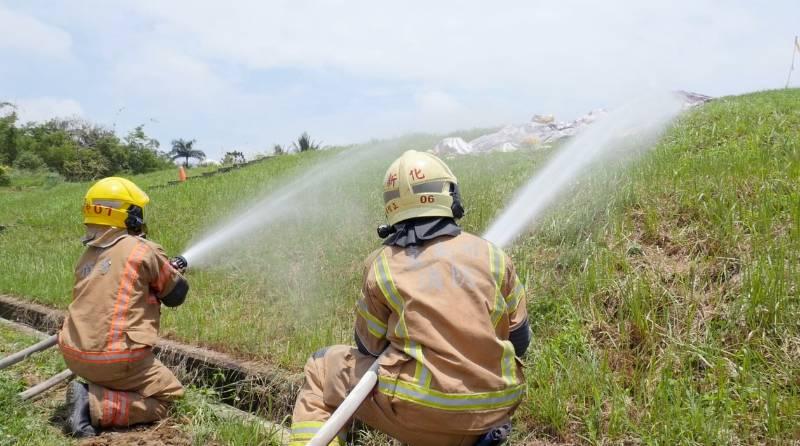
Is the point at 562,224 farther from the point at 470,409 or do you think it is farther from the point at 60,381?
the point at 60,381

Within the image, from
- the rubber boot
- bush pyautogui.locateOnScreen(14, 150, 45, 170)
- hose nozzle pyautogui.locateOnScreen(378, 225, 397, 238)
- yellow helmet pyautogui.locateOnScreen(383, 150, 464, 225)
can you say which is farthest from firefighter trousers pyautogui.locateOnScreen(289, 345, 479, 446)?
bush pyautogui.locateOnScreen(14, 150, 45, 170)

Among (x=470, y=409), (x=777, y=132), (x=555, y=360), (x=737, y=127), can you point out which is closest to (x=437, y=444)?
(x=470, y=409)

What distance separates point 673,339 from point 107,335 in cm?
360

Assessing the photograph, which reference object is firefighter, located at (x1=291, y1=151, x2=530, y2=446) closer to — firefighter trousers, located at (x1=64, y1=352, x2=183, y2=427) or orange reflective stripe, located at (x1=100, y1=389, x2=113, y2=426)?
firefighter trousers, located at (x1=64, y1=352, x2=183, y2=427)

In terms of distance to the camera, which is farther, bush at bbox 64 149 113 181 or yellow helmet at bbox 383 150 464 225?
bush at bbox 64 149 113 181

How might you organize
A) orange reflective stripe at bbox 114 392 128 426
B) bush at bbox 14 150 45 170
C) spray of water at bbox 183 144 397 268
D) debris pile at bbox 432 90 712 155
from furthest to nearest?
bush at bbox 14 150 45 170 < debris pile at bbox 432 90 712 155 < spray of water at bbox 183 144 397 268 < orange reflective stripe at bbox 114 392 128 426

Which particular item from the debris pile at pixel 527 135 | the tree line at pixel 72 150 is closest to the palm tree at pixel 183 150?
the tree line at pixel 72 150

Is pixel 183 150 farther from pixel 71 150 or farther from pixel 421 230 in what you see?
pixel 421 230

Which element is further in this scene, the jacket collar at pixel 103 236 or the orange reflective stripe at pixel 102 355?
the jacket collar at pixel 103 236

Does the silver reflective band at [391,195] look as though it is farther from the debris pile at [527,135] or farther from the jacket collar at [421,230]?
the debris pile at [527,135]

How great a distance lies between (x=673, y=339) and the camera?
10.9 ft

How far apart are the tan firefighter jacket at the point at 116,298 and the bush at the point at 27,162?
39.0 meters

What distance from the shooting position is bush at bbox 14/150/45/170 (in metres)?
36.9

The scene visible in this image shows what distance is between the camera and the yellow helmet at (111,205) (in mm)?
4242
